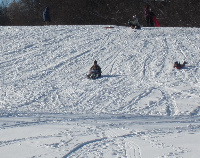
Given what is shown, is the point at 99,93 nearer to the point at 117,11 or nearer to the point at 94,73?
the point at 94,73

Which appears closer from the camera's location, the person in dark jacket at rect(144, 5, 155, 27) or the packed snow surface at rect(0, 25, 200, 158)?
the packed snow surface at rect(0, 25, 200, 158)

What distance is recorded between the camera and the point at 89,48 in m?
19.4

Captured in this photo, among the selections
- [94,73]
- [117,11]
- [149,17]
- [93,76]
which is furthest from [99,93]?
[117,11]

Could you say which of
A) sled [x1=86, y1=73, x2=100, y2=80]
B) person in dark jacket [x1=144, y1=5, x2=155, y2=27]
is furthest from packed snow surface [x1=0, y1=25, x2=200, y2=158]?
person in dark jacket [x1=144, y1=5, x2=155, y2=27]

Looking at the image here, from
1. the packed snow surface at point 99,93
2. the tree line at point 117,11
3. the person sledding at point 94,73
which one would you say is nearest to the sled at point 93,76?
the person sledding at point 94,73

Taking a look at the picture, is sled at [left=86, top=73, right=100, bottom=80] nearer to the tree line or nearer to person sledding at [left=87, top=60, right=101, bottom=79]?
person sledding at [left=87, top=60, right=101, bottom=79]

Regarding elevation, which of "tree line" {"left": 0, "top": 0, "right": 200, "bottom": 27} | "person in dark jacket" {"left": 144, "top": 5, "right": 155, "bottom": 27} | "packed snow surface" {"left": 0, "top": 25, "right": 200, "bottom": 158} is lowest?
"packed snow surface" {"left": 0, "top": 25, "right": 200, "bottom": 158}

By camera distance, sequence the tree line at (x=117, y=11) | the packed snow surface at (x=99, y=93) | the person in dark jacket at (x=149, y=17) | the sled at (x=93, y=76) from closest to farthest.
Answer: the packed snow surface at (x=99, y=93)
the sled at (x=93, y=76)
the person in dark jacket at (x=149, y=17)
the tree line at (x=117, y=11)

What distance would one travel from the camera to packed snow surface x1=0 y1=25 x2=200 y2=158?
6832 mm

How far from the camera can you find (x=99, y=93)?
1231cm

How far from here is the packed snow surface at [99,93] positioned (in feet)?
22.4

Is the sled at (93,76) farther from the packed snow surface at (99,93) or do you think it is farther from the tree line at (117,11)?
the tree line at (117,11)

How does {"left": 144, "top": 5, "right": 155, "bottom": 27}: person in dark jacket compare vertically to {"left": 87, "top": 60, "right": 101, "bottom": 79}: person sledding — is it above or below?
above

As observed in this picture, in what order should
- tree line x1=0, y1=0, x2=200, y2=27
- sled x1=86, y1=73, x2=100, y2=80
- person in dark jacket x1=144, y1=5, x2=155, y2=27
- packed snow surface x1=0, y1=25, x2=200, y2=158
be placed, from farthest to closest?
tree line x1=0, y1=0, x2=200, y2=27, person in dark jacket x1=144, y1=5, x2=155, y2=27, sled x1=86, y1=73, x2=100, y2=80, packed snow surface x1=0, y1=25, x2=200, y2=158
